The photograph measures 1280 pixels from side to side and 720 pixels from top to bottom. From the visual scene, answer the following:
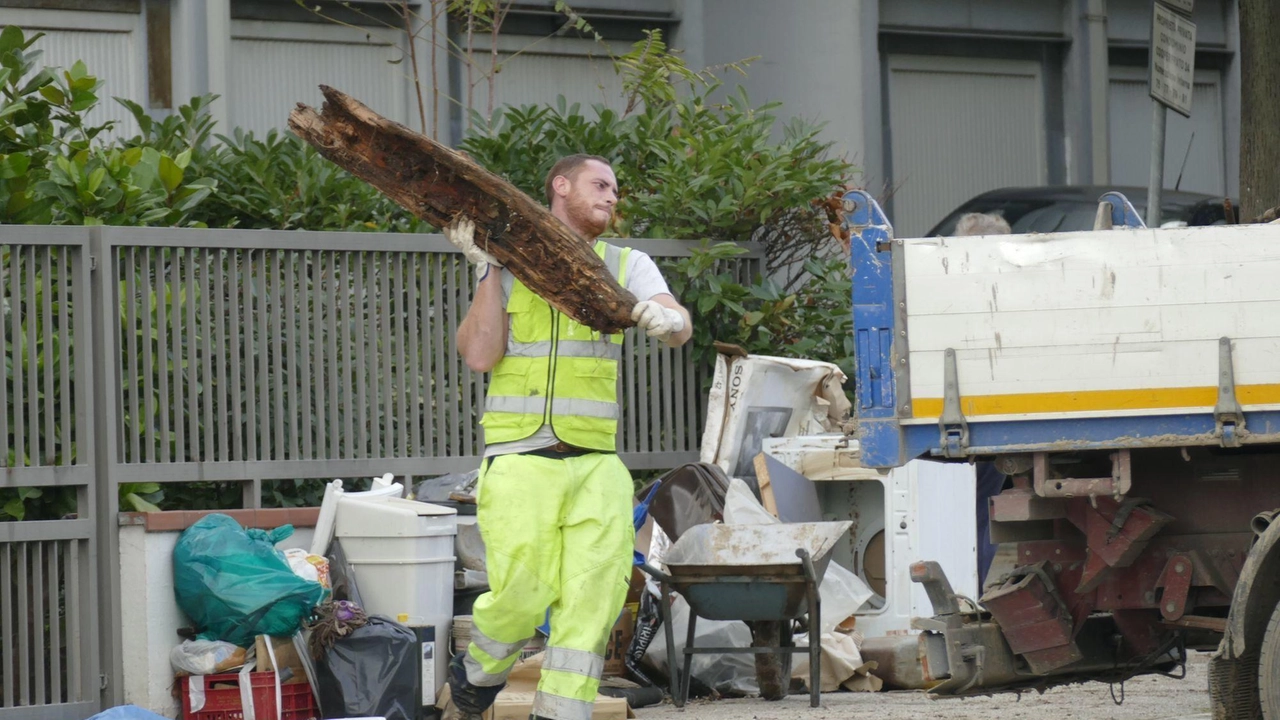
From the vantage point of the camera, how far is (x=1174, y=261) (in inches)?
198

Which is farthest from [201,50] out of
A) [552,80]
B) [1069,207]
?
[1069,207]

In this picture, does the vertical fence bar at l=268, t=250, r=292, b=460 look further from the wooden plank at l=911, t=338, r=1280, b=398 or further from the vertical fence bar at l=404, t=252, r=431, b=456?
the wooden plank at l=911, t=338, r=1280, b=398

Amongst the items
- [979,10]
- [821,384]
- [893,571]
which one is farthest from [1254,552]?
[979,10]

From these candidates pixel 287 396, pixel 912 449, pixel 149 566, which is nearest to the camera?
pixel 912 449

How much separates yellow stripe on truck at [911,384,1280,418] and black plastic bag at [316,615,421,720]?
239 centimetres

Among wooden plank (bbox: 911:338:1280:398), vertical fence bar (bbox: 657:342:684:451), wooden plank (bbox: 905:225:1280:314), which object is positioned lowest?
vertical fence bar (bbox: 657:342:684:451)

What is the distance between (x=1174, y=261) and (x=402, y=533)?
3.15 m

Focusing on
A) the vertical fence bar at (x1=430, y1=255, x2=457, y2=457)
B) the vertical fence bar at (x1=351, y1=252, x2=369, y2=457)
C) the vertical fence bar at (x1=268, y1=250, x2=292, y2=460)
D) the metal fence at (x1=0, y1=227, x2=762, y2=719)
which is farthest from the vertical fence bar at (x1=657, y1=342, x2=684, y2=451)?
the vertical fence bar at (x1=268, y1=250, x2=292, y2=460)

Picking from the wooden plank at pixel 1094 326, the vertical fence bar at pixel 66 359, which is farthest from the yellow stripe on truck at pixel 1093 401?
the vertical fence bar at pixel 66 359

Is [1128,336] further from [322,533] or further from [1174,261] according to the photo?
[322,533]

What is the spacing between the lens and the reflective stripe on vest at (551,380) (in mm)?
5273

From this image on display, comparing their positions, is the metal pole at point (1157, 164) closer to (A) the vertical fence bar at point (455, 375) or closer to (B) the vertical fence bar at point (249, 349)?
(A) the vertical fence bar at point (455, 375)

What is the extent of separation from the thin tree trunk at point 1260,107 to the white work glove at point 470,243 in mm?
4713

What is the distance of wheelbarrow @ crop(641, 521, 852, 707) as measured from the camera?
7.00m
